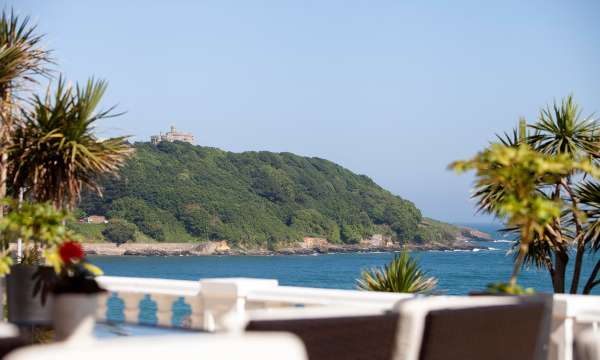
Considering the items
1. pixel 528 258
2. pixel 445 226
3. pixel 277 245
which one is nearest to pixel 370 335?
pixel 528 258

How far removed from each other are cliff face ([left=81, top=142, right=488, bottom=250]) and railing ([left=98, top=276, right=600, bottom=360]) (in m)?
59.2

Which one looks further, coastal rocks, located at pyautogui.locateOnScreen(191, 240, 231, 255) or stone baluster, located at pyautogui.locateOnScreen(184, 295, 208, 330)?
coastal rocks, located at pyautogui.locateOnScreen(191, 240, 231, 255)

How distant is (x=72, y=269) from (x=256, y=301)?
199cm

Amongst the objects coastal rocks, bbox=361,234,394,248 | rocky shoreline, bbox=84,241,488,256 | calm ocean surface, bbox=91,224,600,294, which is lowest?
calm ocean surface, bbox=91,224,600,294

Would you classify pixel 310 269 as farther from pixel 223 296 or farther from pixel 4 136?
Result: pixel 223 296

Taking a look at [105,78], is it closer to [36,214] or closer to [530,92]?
[36,214]

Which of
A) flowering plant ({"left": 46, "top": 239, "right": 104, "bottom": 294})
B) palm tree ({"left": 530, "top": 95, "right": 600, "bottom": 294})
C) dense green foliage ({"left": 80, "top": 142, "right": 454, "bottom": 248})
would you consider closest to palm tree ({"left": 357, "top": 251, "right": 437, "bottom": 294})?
palm tree ({"left": 530, "top": 95, "right": 600, "bottom": 294})

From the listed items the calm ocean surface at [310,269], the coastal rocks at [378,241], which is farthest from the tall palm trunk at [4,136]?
the coastal rocks at [378,241]

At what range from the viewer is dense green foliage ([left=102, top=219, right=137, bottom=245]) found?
65562mm

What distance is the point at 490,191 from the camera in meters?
11.1

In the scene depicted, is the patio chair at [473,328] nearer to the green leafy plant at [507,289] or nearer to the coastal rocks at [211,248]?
the green leafy plant at [507,289]

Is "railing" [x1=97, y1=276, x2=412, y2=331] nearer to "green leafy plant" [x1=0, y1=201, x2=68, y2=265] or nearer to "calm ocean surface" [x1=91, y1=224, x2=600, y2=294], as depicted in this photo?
"green leafy plant" [x1=0, y1=201, x2=68, y2=265]

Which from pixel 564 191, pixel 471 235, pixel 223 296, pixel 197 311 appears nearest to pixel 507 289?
pixel 223 296

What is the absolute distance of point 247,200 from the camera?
7488 centimetres
